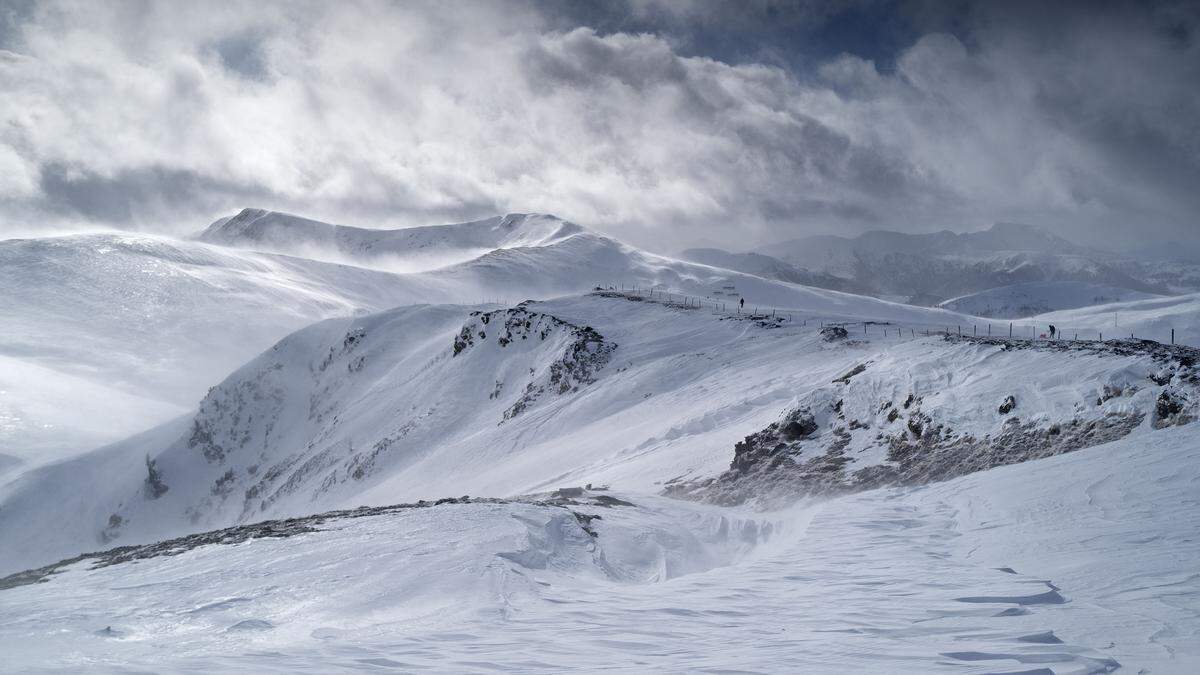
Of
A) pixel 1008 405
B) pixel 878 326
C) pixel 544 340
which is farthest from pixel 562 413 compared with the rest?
pixel 1008 405

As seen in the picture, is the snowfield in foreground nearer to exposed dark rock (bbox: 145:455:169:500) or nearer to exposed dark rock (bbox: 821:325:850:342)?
exposed dark rock (bbox: 821:325:850:342)

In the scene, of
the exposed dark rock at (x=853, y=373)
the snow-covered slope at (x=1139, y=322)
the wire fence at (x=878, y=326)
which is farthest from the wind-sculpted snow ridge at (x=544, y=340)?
the snow-covered slope at (x=1139, y=322)

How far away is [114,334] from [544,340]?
491ft

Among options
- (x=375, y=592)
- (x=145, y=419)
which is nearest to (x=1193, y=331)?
(x=375, y=592)

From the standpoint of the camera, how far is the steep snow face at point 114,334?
339 ft

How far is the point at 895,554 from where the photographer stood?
12586 millimetres

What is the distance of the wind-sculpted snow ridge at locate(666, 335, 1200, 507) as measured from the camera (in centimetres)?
1812

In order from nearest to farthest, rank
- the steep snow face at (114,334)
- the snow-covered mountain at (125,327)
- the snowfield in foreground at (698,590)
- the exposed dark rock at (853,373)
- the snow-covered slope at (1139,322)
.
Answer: the snowfield in foreground at (698,590), the exposed dark rock at (853,373), the snow-covered slope at (1139,322), the steep snow face at (114,334), the snow-covered mountain at (125,327)

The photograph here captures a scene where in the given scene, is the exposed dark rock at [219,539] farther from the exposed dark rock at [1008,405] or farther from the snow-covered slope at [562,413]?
the exposed dark rock at [1008,405]

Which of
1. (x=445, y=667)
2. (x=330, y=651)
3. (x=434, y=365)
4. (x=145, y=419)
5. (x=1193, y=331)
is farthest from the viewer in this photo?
(x=145, y=419)

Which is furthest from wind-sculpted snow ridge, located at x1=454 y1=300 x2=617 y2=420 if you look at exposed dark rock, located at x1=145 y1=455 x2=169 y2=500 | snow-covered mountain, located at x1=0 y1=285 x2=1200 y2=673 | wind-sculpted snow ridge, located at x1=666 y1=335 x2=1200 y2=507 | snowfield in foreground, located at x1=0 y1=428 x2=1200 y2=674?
exposed dark rock, located at x1=145 y1=455 x2=169 y2=500

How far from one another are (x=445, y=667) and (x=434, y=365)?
59.2 meters

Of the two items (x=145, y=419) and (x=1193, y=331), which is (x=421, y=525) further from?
(x=145, y=419)

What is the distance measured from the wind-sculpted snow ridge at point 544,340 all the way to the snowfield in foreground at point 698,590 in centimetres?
3051
